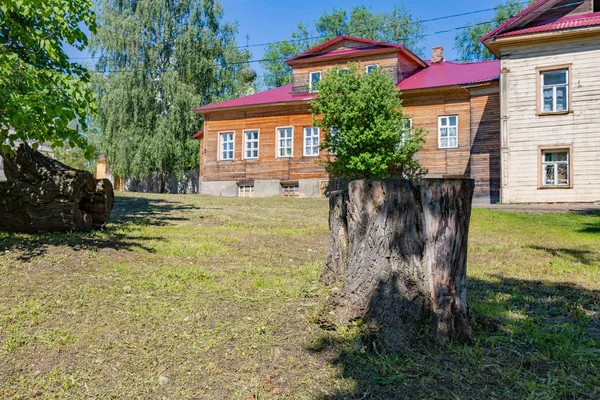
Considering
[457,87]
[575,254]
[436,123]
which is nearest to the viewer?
[575,254]

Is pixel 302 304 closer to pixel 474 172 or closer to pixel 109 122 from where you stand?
pixel 474 172

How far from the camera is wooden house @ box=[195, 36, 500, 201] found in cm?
2166

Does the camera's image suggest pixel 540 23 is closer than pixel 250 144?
Yes

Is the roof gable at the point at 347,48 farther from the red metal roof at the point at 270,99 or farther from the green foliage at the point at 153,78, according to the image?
the green foliage at the point at 153,78

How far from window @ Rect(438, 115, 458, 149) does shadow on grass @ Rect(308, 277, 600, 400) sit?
19305 millimetres

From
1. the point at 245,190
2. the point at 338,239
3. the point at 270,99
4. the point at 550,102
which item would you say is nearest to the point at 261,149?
the point at 245,190

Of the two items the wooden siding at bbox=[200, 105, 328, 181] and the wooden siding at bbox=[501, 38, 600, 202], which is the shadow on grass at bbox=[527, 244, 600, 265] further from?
the wooden siding at bbox=[200, 105, 328, 181]

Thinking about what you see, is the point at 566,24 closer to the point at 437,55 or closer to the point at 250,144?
the point at 437,55

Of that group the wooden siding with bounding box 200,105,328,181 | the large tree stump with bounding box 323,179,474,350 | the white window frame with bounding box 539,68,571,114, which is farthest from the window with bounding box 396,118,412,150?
the large tree stump with bounding box 323,179,474,350

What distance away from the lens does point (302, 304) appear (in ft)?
14.3

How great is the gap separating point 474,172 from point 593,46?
6.41 m

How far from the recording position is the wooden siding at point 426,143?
2145 cm

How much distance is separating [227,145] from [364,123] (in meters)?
9.41

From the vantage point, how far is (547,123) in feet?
60.8
